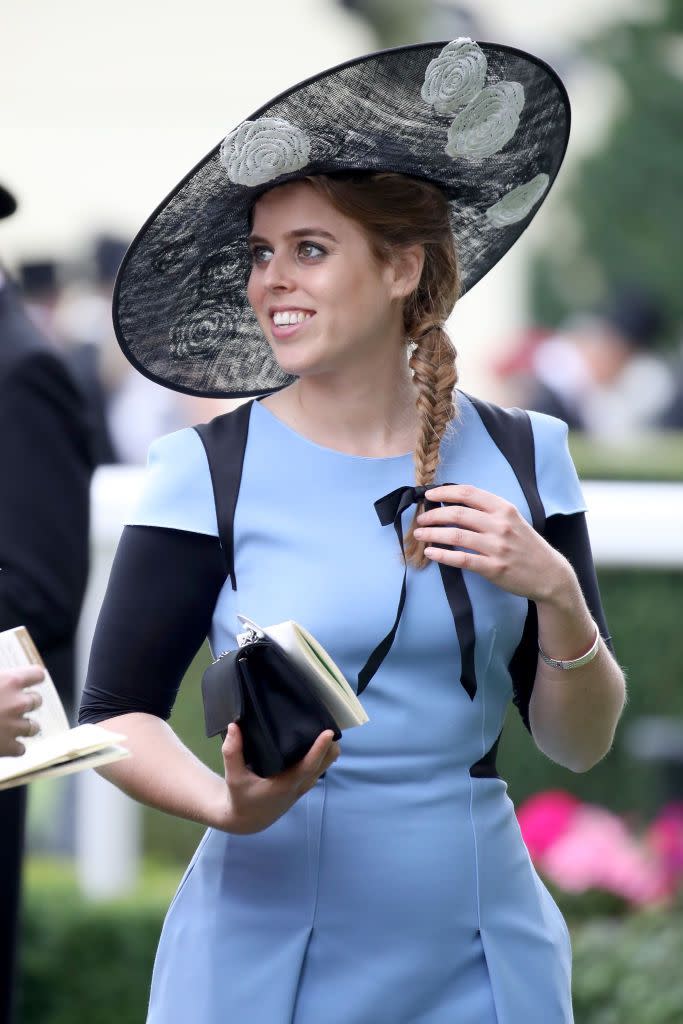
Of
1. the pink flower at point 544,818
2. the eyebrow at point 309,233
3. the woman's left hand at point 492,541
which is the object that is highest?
the eyebrow at point 309,233

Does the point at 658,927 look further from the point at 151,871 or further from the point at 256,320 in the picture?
the point at 256,320

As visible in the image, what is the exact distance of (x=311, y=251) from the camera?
242 cm

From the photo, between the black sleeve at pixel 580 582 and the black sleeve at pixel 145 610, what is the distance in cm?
46

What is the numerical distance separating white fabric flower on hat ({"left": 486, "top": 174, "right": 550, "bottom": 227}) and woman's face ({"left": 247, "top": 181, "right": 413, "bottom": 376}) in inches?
10.6

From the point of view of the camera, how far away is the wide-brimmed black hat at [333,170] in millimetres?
2332

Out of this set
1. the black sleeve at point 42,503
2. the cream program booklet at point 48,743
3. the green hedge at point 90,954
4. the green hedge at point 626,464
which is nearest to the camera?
the cream program booklet at point 48,743

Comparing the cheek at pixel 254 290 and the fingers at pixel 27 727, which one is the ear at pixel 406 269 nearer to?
the cheek at pixel 254 290

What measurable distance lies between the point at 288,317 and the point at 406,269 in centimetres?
22

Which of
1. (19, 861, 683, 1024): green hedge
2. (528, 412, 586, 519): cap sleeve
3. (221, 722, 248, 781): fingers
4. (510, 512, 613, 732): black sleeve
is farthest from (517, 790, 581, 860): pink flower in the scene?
(221, 722, 248, 781): fingers

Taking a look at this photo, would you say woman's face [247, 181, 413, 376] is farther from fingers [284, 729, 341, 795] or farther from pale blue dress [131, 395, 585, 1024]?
fingers [284, 729, 341, 795]

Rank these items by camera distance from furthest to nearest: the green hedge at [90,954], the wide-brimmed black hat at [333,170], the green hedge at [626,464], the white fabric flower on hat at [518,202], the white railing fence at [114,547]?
the green hedge at [626,464] → the white railing fence at [114,547] → the green hedge at [90,954] → the white fabric flower on hat at [518,202] → the wide-brimmed black hat at [333,170]

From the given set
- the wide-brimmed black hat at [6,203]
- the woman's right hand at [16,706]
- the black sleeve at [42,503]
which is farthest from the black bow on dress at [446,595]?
the wide-brimmed black hat at [6,203]

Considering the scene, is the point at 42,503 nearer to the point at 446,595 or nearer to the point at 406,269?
the point at 406,269

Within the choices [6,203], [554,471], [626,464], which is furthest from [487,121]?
[626,464]
